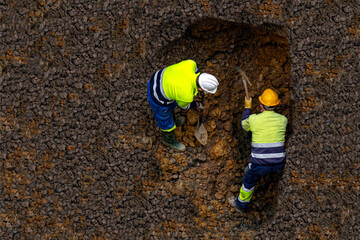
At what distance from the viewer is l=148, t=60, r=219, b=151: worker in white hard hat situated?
11.0 feet

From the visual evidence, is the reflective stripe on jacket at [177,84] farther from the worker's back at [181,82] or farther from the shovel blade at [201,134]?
the shovel blade at [201,134]

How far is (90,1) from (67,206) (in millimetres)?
2594

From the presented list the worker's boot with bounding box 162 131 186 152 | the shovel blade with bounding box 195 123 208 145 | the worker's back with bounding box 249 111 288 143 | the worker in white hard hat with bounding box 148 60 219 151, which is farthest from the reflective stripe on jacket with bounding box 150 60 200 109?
the worker's back with bounding box 249 111 288 143

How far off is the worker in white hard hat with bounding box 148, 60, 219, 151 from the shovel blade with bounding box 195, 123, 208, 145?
1.34 feet

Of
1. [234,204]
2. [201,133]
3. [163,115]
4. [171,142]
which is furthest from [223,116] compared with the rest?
[234,204]

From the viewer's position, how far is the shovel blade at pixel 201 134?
414 cm

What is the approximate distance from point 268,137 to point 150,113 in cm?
148

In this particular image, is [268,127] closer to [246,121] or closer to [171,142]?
[246,121]

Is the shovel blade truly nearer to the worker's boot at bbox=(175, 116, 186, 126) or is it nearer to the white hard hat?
the worker's boot at bbox=(175, 116, 186, 126)

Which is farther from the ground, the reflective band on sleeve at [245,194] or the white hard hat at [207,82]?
the white hard hat at [207,82]

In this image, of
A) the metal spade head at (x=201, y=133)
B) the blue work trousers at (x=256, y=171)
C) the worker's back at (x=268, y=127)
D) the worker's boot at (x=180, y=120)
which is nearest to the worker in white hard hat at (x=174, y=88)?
the worker's boot at (x=180, y=120)

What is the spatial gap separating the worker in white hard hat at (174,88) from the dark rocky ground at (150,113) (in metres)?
0.41

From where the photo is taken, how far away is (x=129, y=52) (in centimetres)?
406

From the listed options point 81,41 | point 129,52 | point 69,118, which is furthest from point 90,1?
point 69,118
